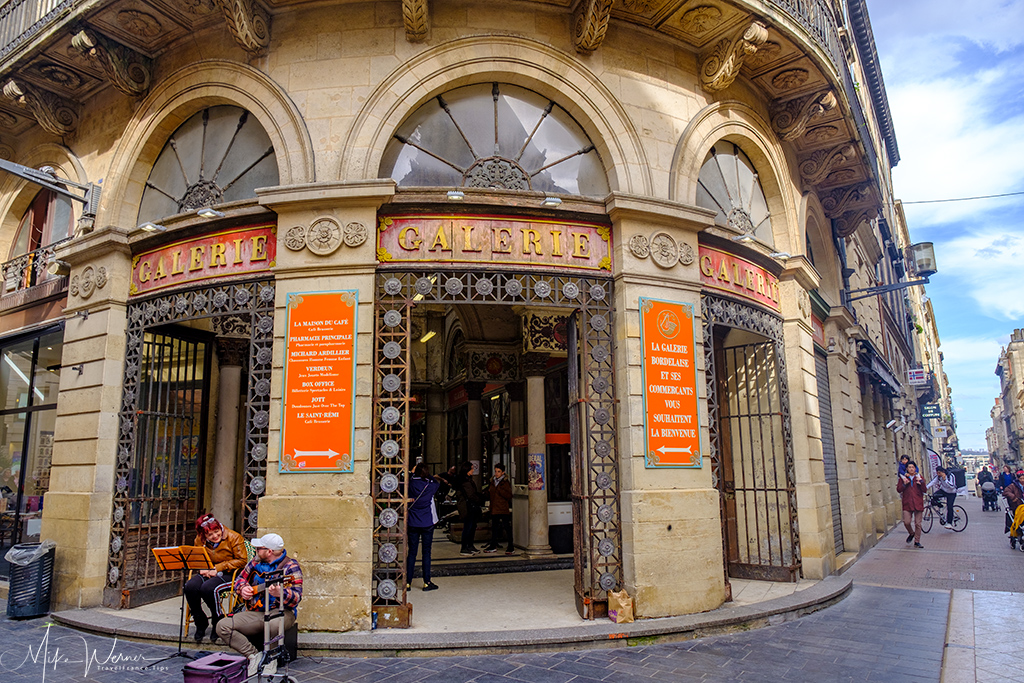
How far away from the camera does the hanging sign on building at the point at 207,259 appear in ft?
27.4

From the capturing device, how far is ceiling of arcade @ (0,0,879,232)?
883 centimetres

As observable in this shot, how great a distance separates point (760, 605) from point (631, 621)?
6.12ft

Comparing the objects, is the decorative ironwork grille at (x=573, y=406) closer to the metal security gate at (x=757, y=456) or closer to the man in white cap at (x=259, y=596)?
the man in white cap at (x=259, y=596)

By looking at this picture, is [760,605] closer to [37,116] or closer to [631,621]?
[631,621]

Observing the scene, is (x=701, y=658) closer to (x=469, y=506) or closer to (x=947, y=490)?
(x=469, y=506)

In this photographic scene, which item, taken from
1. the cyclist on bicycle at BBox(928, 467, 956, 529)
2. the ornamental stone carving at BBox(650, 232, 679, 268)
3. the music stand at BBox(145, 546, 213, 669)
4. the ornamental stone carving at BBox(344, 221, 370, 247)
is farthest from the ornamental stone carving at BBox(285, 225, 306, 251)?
the cyclist on bicycle at BBox(928, 467, 956, 529)

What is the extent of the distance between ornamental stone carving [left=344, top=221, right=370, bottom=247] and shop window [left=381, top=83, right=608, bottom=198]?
1064 millimetres

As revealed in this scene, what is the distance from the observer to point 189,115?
388 inches

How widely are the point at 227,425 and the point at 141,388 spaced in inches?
74.0

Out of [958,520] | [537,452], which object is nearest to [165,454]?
[537,452]

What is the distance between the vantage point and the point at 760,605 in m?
8.16

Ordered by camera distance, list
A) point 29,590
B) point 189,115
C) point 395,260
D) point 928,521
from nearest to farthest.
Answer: point 395,260 → point 29,590 → point 189,115 → point 928,521

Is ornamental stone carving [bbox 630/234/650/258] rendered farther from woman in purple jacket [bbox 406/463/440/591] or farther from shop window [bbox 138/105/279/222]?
shop window [bbox 138/105/279/222]

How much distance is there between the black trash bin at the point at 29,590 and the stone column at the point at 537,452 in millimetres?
7400
